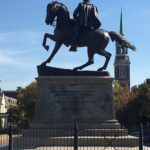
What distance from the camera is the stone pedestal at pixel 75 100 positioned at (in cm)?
2697

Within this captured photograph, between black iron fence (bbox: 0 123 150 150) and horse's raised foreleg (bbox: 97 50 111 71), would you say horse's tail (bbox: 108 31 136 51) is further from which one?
black iron fence (bbox: 0 123 150 150)

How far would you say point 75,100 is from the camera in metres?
27.0

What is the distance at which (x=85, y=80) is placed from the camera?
89.2 ft

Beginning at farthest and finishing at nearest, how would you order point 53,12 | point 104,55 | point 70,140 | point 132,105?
1. point 132,105
2. point 104,55
3. point 53,12
4. point 70,140

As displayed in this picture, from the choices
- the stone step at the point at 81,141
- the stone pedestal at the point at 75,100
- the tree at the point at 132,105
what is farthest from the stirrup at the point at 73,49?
the tree at the point at 132,105


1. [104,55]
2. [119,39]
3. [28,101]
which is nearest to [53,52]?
[104,55]

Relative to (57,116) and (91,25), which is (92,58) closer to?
(91,25)

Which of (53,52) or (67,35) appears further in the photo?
(53,52)

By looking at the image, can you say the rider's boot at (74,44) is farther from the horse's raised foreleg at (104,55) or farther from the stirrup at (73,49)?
the horse's raised foreleg at (104,55)

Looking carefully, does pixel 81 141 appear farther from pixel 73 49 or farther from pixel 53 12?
pixel 53 12

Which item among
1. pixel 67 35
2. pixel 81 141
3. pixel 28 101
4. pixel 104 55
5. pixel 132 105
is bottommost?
pixel 81 141

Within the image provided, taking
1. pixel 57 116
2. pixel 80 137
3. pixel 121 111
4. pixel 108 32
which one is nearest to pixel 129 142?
pixel 80 137

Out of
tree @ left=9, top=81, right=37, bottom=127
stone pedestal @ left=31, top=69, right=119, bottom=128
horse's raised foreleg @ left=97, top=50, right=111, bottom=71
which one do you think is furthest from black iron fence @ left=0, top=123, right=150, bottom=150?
tree @ left=9, top=81, right=37, bottom=127

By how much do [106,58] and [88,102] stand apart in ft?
8.46
